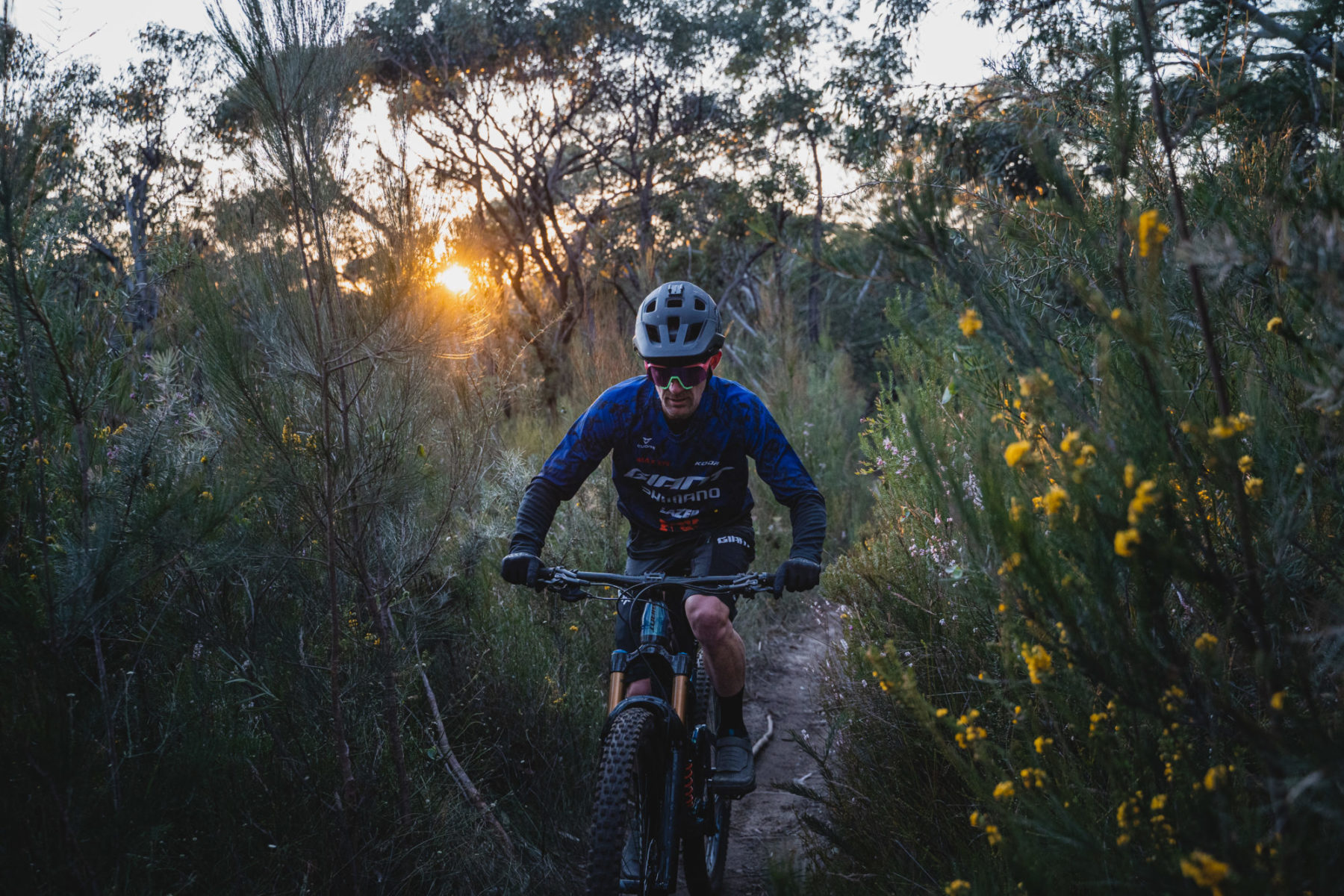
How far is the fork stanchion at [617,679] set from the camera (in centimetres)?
304

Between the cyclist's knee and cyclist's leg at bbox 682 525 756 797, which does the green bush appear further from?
the cyclist's knee

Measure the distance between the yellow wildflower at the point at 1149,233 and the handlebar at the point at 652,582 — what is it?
5.36 ft

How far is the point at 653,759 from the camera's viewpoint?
2881mm

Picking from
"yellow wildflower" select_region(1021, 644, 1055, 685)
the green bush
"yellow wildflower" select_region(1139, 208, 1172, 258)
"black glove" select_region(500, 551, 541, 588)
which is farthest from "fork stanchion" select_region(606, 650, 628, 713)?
"yellow wildflower" select_region(1139, 208, 1172, 258)

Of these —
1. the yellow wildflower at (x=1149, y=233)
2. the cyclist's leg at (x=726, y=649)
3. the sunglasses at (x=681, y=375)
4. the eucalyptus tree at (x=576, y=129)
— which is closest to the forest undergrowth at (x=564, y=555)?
the yellow wildflower at (x=1149, y=233)

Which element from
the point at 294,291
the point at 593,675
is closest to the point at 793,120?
the point at 593,675

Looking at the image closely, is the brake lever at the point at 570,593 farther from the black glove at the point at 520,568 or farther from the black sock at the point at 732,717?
the black sock at the point at 732,717

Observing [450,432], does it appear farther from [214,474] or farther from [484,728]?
[484,728]

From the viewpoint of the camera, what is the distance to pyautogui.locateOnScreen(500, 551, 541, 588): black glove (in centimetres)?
304

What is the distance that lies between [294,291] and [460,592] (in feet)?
7.35

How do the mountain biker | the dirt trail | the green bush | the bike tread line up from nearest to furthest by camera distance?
1. the green bush
2. the bike tread
3. the mountain biker
4. the dirt trail

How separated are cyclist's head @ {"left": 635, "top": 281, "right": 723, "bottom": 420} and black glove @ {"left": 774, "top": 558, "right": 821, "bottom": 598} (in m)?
0.81

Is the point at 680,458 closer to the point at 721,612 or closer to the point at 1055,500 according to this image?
the point at 721,612

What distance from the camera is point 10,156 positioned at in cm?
257
